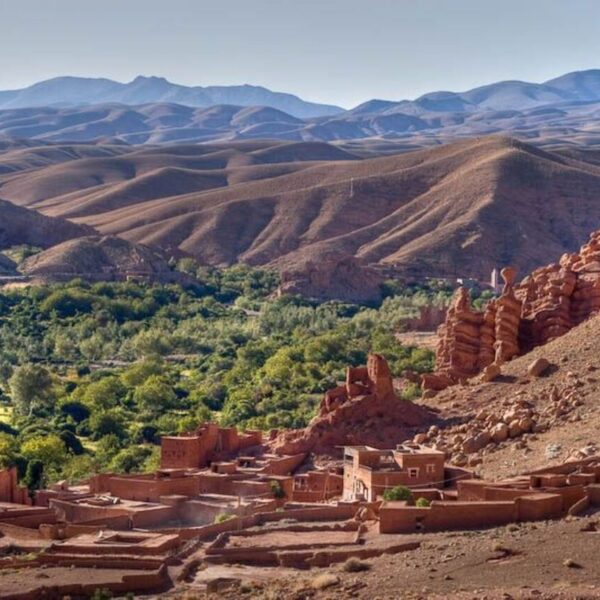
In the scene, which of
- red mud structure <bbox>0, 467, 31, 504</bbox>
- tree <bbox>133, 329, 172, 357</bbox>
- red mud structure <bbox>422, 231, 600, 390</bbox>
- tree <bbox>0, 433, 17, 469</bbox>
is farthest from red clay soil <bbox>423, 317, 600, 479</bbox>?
tree <bbox>133, 329, 172, 357</bbox>

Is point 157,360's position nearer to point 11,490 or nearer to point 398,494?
point 11,490

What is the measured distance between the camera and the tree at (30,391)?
5953cm

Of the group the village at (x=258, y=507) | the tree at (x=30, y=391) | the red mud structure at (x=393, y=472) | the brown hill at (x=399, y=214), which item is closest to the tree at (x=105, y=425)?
the tree at (x=30, y=391)

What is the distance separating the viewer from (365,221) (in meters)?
129

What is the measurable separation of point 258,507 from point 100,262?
82184 mm

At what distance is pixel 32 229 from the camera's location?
12125cm

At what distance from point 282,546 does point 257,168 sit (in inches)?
6160

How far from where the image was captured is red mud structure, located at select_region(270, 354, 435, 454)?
3425cm

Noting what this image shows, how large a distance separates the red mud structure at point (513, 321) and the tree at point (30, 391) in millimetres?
22934

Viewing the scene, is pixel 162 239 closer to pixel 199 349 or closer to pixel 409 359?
pixel 199 349

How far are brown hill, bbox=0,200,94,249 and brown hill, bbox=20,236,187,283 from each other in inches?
219

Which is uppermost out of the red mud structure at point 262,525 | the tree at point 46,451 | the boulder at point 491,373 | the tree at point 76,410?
the boulder at point 491,373

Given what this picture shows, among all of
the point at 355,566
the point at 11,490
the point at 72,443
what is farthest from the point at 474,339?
the point at 355,566

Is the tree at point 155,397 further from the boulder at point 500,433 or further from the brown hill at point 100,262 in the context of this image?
the brown hill at point 100,262
